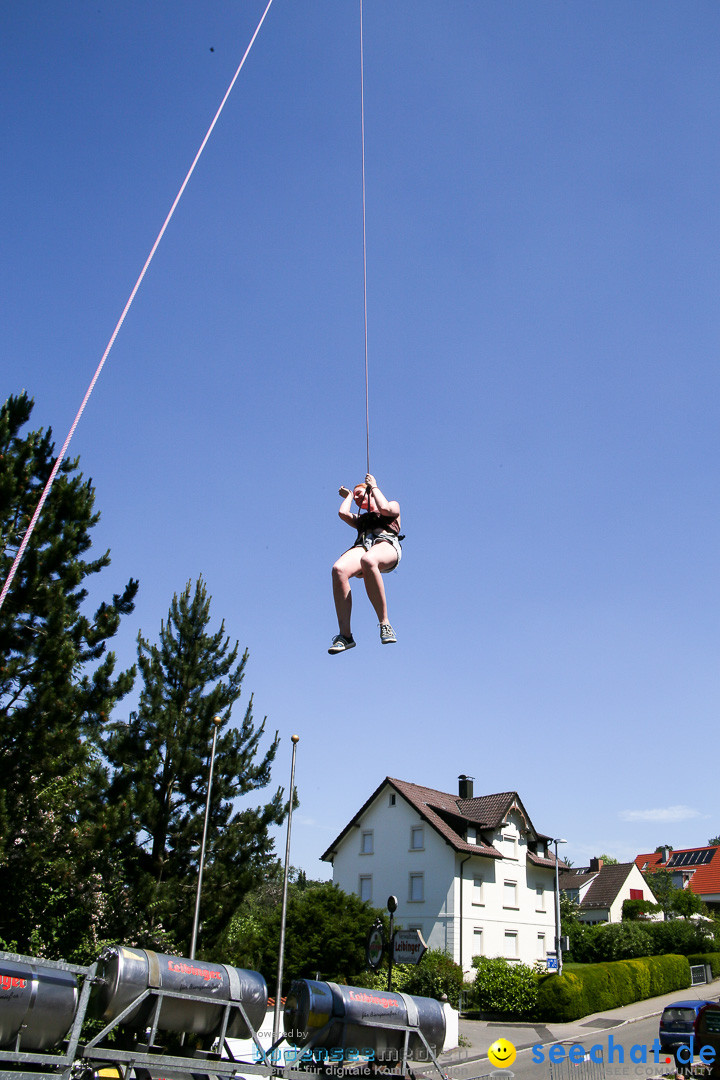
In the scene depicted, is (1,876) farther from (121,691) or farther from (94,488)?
(94,488)

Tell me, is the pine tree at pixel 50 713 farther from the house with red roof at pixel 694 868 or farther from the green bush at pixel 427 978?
the house with red roof at pixel 694 868

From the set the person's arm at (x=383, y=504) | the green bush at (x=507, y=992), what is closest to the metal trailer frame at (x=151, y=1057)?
the person's arm at (x=383, y=504)

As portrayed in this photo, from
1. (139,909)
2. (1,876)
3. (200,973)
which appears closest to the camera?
(200,973)

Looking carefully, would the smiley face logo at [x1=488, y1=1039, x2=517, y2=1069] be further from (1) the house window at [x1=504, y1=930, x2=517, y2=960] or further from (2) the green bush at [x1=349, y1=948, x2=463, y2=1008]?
(1) the house window at [x1=504, y1=930, x2=517, y2=960]

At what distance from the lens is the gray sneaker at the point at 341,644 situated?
7902 mm

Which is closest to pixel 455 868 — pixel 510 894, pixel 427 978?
pixel 510 894

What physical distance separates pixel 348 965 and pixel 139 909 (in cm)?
1063

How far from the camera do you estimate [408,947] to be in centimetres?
1956

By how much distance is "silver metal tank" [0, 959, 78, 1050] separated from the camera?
7820 millimetres

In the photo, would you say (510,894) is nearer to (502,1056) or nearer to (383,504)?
(502,1056)

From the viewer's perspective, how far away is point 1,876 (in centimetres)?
1664

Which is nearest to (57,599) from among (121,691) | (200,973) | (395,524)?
(121,691)

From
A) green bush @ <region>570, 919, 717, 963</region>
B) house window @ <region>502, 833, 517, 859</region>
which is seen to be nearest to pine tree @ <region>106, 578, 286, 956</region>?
house window @ <region>502, 833, 517, 859</region>

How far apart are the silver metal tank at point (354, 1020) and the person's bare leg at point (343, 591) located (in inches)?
177
